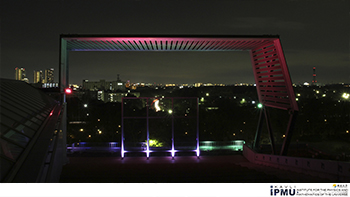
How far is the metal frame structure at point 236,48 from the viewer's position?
8.74 metres

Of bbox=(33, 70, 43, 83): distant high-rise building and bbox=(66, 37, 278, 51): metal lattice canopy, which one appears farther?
bbox=(33, 70, 43, 83): distant high-rise building

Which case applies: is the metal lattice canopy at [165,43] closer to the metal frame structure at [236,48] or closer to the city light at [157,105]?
the metal frame structure at [236,48]

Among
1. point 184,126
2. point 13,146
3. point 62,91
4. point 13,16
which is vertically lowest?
point 184,126

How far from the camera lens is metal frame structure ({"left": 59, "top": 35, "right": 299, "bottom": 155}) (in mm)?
8744

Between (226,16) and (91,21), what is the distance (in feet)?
19.6

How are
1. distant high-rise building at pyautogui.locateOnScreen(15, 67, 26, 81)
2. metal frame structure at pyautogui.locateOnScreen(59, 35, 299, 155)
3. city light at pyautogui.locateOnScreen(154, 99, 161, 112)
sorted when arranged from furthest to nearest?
distant high-rise building at pyautogui.locateOnScreen(15, 67, 26, 81), city light at pyautogui.locateOnScreen(154, 99, 161, 112), metal frame structure at pyautogui.locateOnScreen(59, 35, 299, 155)

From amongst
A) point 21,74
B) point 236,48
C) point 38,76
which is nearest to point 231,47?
point 236,48

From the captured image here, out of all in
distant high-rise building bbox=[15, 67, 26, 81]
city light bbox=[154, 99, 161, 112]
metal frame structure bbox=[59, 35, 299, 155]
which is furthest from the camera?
distant high-rise building bbox=[15, 67, 26, 81]
